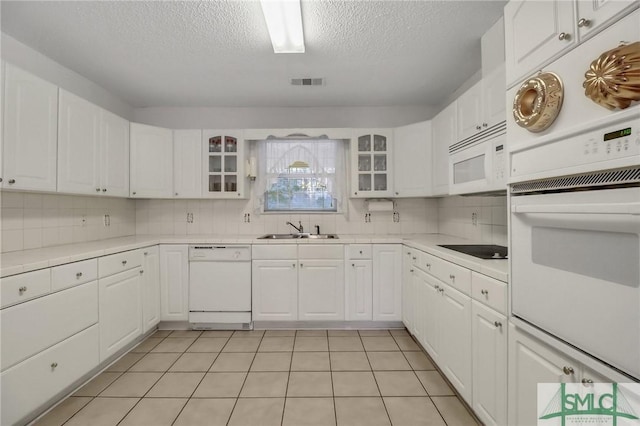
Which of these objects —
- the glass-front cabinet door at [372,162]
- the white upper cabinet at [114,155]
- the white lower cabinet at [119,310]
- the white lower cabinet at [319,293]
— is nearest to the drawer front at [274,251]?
the white lower cabinet at [319,293]

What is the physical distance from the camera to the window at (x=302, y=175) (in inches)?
139

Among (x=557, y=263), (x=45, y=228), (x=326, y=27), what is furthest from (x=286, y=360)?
(x=326, y=27)

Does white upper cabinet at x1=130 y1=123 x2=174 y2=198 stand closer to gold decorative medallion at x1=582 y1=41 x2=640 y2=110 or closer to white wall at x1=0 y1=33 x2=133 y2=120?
white wall at x1=0 y1=33 x2=133 y2=120

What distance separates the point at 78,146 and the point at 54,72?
2.47ft

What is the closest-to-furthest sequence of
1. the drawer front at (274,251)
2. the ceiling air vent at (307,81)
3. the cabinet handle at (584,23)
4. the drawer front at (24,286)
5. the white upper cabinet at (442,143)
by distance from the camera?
the cabinet handle at (584,23), the drawer front at (24,286), the white upper cabinet at (442,143), the ceiling air vent at (307,81), the drawer front at (274,251)

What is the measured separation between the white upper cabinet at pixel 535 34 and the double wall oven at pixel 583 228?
0.23ft

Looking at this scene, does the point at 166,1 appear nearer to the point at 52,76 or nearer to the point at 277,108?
the point at 52,76

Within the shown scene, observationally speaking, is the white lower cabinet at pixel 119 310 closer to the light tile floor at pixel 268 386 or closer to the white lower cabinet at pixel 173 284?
the light tile floor at pixel 268 386

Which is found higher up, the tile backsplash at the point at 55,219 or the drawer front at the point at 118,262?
the tile backsplash at the point at 55,219

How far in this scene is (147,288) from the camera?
275 cm

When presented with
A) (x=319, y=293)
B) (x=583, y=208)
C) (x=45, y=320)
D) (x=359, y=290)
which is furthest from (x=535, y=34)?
(x=45, y=320)

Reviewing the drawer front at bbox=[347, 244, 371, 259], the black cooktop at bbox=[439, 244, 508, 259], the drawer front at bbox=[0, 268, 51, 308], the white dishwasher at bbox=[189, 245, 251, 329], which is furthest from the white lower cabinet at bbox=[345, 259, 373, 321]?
the drawer front at bbox=[0, 268, 51, 308]

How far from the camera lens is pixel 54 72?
8.07 feet

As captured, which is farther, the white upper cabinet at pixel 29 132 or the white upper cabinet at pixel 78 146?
the white upper cabinet at pixel 78 146
